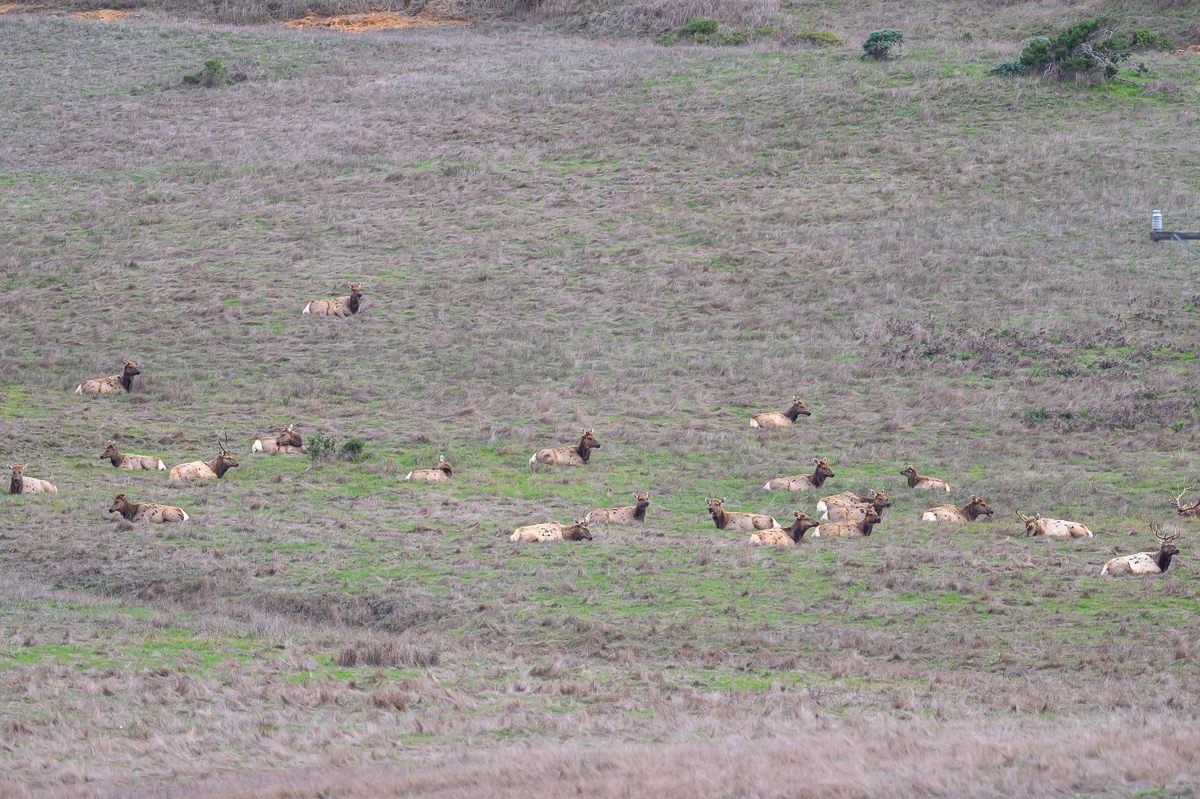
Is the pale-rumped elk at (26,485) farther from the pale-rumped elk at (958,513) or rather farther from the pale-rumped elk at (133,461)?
the pale-rumped elk at (958,513)

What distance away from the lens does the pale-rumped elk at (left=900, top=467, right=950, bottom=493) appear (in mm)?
18906

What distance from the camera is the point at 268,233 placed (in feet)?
121

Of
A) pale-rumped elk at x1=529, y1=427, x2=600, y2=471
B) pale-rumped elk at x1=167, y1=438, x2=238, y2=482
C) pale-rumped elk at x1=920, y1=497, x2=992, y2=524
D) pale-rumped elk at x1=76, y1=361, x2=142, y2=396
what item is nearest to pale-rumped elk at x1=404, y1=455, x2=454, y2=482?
pale-rumped elk at x1=529, y1=427, x2=600, y2=471

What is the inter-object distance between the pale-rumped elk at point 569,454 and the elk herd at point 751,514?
2 centimetres

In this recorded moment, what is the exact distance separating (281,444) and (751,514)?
30.5ft

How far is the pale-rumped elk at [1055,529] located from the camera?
53.4ft

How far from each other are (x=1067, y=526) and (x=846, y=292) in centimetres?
1558

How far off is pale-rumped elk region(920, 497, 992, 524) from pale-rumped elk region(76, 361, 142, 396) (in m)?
17.7

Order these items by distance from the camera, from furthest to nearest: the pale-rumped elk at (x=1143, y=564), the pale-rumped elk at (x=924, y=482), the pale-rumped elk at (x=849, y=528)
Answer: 1. the pale-rumped elk at (x=924, y=482)
2. the pale-rumped elk at (x=849, y=528)
3. the pale-rumped elk at (x=1143, y=564)

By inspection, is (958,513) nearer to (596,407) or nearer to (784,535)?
(784,535)

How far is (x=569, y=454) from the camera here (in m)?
21.2

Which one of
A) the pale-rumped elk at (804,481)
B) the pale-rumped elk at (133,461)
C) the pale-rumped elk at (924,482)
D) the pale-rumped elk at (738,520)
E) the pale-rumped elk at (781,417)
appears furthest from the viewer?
the pale-rumped elk at (781,417)

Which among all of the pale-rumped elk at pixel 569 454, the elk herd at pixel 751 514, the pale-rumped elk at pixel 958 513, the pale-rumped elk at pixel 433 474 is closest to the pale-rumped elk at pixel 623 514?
the elk herd at pixel 751 514

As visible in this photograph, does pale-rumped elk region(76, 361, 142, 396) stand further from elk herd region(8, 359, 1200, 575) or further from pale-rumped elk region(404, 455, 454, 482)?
pale-rumped elk region(404, 455, 454, 482)
